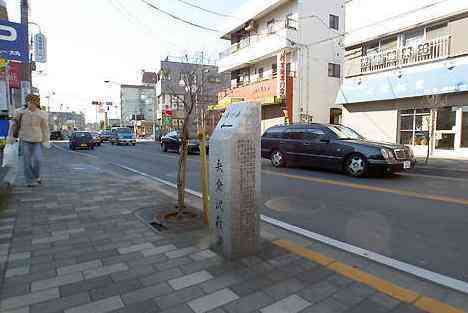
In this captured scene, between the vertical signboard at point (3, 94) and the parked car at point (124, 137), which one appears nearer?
the vertical signboard at point (3, 94)

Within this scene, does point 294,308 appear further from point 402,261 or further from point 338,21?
point 338,21

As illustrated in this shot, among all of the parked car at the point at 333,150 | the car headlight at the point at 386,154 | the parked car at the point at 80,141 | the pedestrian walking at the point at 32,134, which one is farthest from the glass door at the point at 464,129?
the parked car at the point at 80,141

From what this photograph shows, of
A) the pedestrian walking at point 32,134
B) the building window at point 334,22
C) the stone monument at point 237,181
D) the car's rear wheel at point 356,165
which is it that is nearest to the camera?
the stone monument at point 237,181

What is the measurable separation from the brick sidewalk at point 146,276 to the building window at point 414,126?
46.9ft

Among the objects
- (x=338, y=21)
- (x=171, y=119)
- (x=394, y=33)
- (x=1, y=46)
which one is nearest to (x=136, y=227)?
(x=1, y=46)

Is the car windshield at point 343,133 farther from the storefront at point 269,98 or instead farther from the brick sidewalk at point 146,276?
the storefront at point 269,98

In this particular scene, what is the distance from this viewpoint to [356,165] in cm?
938

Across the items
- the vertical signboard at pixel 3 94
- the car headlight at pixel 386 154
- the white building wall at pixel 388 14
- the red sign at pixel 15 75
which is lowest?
the car headlight at pixel 386 154

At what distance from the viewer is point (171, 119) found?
145 feet

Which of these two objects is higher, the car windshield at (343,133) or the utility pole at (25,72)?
the utility pole at (25,72)

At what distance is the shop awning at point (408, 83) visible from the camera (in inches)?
527

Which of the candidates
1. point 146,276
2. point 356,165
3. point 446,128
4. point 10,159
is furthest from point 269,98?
point 146,276

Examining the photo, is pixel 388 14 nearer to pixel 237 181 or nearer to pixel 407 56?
pixel 407 56

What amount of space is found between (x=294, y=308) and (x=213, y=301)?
65 centimetres
